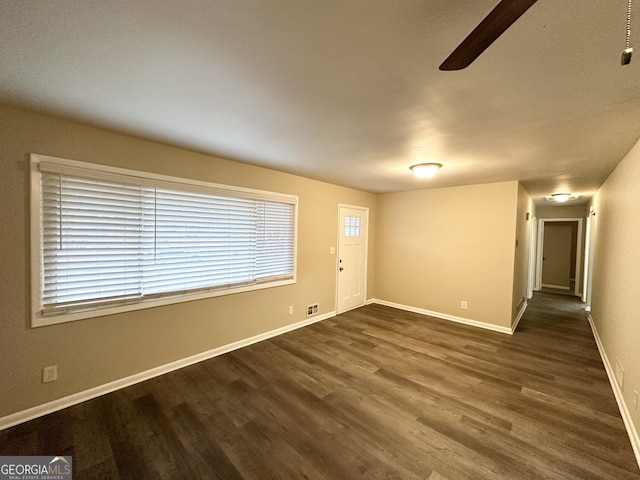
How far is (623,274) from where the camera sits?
2412 mm

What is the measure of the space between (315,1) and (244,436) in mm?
2610

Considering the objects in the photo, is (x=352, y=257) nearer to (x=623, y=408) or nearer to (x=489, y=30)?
(x=623, y=408)

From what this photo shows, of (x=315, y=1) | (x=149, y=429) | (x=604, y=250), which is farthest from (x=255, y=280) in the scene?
(x=604, y=250)

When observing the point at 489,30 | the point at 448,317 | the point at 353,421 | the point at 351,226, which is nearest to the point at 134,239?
the point at 353,421

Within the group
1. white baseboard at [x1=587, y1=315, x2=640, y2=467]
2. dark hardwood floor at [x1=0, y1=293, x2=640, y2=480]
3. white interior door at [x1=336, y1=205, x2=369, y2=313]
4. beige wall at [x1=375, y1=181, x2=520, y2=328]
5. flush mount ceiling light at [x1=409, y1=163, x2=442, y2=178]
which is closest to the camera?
dark hardwood floor at [x1=0, y1=293, x2=640, y2=480]

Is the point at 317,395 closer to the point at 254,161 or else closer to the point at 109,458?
the point at 109,458

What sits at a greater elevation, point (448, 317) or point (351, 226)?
point (351, 226)

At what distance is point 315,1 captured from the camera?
970mm

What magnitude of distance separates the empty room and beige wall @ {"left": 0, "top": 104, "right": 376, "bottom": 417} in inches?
0.7

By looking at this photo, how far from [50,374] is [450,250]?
5.30m

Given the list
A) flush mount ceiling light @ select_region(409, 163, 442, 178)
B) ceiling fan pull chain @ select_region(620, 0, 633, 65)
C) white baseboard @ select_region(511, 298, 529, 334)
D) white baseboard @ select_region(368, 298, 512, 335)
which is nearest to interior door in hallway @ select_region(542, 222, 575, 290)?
white baseboard @ select_region(511, 298, 529, 334)

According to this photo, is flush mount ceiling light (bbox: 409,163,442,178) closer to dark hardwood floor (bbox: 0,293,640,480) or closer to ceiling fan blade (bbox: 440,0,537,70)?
ceiling fan blade (bbox: 440,0,537,70)

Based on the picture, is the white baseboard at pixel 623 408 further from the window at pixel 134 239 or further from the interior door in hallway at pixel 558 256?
the interior door in hallway at pixel 558 256

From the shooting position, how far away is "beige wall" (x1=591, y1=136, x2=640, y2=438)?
202cm
